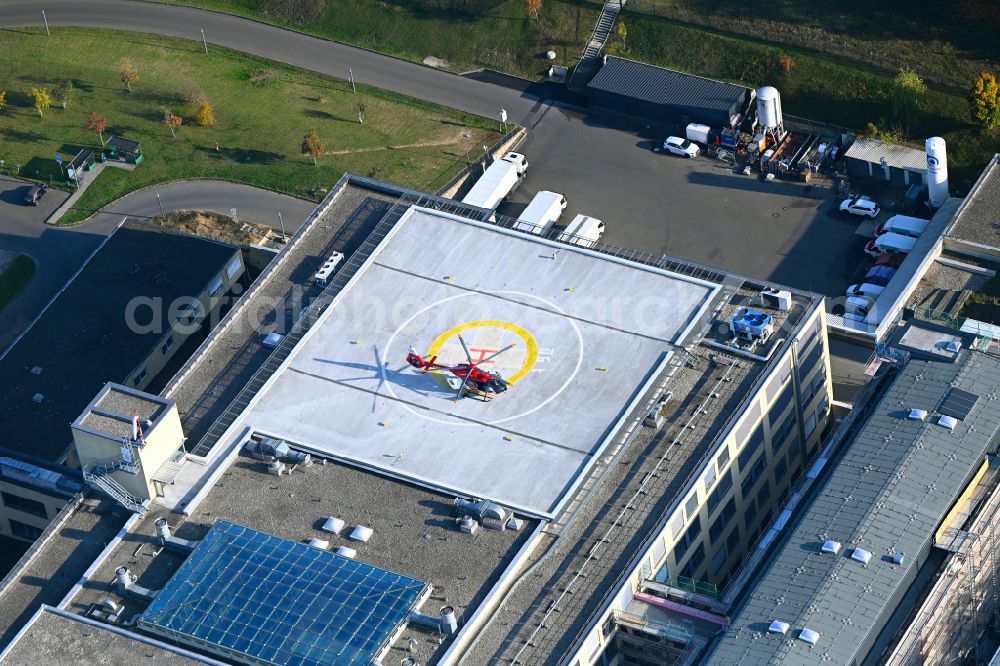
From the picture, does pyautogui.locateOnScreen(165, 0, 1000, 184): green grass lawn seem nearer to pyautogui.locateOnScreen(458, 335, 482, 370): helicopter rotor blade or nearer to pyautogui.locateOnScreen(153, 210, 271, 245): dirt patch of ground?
pyautogui.locateOnScreen(153, 210, 271, 245): dirt patch of ground

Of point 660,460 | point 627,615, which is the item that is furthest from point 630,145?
point 627,615

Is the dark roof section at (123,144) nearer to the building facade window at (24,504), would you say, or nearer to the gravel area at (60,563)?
the building facade window at (24,504)

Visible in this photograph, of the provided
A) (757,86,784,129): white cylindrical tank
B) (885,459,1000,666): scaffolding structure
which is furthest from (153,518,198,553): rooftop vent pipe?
(757,86,784,129): white cylindrical tank

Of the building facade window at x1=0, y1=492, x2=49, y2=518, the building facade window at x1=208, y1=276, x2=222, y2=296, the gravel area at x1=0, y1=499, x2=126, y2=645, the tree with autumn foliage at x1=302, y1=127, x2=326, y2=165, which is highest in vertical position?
the tree with autumn foliage at x1=302, y1=127, x2=326, y2=165

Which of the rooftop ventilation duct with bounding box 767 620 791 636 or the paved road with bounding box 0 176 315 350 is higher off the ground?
the paved road with bounding box 0 176 315 350

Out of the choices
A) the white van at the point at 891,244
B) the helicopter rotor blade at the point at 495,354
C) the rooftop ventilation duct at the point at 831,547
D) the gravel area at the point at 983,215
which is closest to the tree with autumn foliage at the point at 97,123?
the helicopter rotor blade at the point at 495,354

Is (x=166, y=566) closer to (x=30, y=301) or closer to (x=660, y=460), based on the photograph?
(x=660, y=460)
